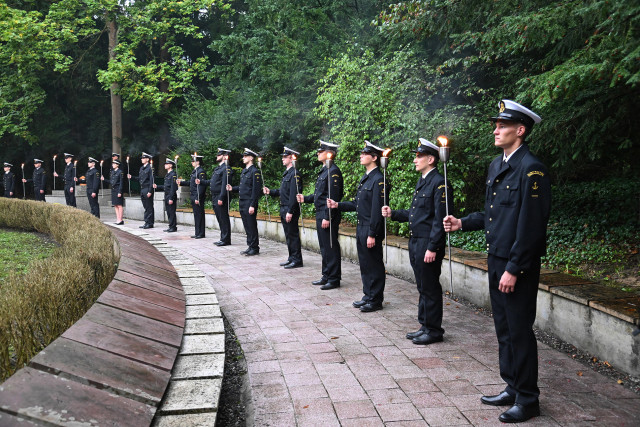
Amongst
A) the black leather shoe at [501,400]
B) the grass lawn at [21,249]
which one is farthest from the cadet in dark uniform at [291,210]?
the black leather shoe at [501,400]

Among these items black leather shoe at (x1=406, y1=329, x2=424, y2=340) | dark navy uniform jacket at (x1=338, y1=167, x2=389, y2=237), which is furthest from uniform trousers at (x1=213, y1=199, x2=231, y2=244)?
black leather shoe at (x1=406, y1=329, x2=424, y2=340)

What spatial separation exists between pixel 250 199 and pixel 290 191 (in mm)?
2038

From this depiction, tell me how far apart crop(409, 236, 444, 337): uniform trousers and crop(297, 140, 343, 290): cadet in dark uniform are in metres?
2.61

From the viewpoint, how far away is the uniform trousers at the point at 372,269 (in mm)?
6723

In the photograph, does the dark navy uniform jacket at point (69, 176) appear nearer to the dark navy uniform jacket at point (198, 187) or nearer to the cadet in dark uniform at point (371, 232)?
the dark navy uniform jacket at point (198, 187)

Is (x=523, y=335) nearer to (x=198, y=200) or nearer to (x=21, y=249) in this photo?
(x=21, y=249)

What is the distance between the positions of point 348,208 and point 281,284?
1.60 metres

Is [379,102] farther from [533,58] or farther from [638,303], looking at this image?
[638,303]

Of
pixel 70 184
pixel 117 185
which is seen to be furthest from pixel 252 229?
A: pixel 70 184

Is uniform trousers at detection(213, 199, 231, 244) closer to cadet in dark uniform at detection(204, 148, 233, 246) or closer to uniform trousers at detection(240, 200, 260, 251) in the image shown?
cadet in dark uniform at detection(204, 148, 233, 246)

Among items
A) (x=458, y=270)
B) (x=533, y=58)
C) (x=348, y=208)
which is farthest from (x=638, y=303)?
(x=533, y=58)

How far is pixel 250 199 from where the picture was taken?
39.4ft

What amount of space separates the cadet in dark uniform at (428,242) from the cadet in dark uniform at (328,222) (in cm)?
248

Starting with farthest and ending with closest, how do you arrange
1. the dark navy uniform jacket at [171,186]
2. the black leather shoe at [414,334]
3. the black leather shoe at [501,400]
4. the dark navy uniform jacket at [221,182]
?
the dark navy uniform jacket at [171,186], the dark navy uniform jacket at [221,182], the black leather shoe at [414,334], the black leather shoe at [501,400]
